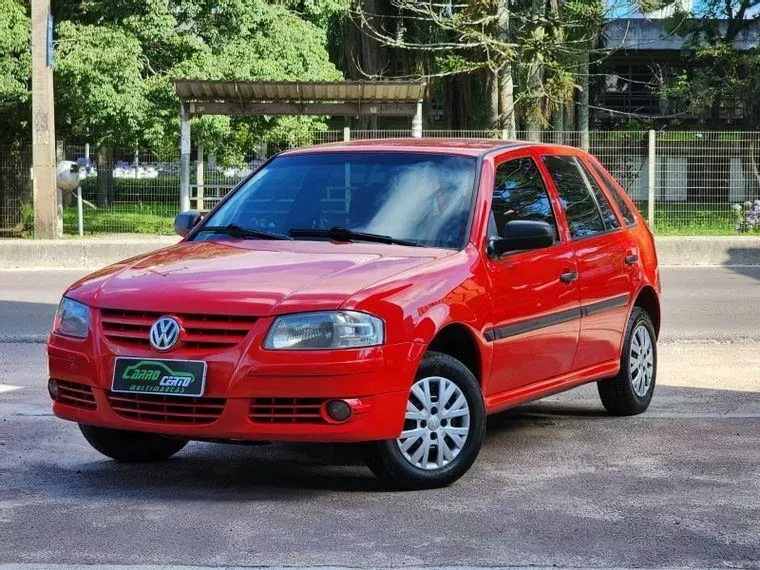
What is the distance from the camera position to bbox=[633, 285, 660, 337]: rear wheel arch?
874 cm

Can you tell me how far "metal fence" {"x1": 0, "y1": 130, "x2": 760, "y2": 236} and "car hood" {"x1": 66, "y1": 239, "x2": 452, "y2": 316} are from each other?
15.8 m

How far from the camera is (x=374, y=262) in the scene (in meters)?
6.50

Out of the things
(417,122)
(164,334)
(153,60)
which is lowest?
(164,334)

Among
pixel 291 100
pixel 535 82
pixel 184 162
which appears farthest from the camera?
pixel 535 82

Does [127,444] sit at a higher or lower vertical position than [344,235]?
lower

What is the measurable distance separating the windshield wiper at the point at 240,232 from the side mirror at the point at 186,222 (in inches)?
11.0

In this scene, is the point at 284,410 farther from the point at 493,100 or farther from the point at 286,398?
the point at 493,100

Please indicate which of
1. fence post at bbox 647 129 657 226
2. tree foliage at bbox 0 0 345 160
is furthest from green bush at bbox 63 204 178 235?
fence post at bbox 647 129 657 226

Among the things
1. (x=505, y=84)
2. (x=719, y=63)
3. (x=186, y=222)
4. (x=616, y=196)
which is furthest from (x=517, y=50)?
(x=186, y=222)

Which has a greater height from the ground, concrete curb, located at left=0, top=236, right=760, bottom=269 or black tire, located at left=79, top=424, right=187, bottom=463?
concrete curb, located at left=0, top=236, right=760, bottom=269

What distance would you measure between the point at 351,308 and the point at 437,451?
84cm

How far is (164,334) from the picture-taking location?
240 inches

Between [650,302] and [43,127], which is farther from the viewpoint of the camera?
[43,127]

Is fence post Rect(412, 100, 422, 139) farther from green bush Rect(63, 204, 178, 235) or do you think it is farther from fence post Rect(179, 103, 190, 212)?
green bush Rect(63, 204, 178, 235)
